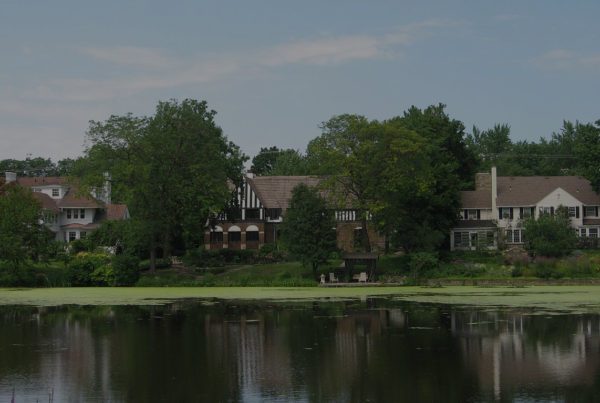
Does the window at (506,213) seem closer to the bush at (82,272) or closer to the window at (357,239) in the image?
the window at (357,239)

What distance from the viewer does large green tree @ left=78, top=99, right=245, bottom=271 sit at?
56.2 meters

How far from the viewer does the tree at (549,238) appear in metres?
56.7

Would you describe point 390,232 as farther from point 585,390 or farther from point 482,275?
point 585,390

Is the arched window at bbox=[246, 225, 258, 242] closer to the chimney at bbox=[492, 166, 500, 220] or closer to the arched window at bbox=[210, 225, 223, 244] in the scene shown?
the arched window at bbox=[210, 225, 223, 244]

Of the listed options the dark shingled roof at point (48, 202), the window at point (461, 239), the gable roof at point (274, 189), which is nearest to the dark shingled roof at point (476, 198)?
the window at point (461, 239)

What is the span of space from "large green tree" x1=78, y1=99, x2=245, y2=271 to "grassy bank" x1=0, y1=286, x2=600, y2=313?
28.5ft

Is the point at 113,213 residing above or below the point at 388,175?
below

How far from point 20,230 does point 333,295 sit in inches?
927

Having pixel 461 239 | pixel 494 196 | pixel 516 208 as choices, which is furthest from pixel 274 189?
pixel 516 208

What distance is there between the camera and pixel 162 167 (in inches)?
2256

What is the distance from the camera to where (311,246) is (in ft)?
179

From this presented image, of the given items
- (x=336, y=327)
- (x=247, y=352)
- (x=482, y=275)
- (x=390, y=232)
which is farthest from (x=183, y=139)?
(x=247, y=352)

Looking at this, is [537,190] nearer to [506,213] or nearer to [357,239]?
[506,213]

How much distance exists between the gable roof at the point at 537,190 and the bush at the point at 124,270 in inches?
1365
